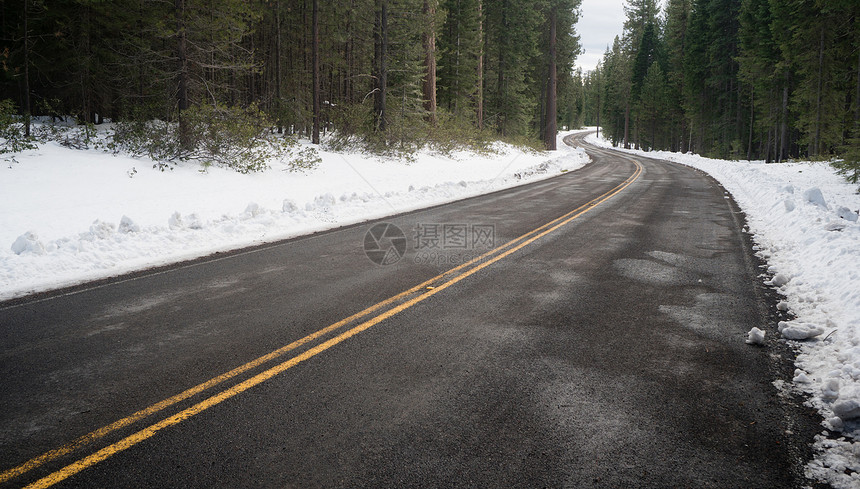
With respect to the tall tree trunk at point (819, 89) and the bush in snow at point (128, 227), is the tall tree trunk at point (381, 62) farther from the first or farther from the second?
the tall tree trunk at point (819, 89)

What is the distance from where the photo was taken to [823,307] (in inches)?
202

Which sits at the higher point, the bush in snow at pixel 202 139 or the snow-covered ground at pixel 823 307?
the bush in snow at pixel 202 139

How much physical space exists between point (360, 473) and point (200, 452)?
1027 millimetres

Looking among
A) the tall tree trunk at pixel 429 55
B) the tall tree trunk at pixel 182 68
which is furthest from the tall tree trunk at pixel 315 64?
the tall tree trunk at pixel 182 68

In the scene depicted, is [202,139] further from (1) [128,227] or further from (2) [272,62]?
(2) [272,62]

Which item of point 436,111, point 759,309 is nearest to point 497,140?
point 436,111

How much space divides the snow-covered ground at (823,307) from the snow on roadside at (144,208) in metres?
8.24

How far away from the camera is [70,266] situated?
6977 mm

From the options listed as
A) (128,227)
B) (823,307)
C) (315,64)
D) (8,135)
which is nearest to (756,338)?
(823,307)

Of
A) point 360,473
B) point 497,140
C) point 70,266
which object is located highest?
point 497,140

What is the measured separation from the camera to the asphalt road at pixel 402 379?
2777mm

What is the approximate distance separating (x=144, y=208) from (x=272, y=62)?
103 ft

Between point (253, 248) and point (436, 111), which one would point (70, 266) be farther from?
point (436, 111)

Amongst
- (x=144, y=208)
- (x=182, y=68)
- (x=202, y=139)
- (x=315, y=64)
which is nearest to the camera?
(x=144, y=208)
